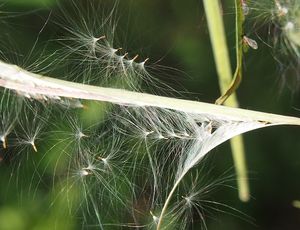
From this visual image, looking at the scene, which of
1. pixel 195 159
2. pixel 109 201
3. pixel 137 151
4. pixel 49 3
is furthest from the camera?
pixel 49 3

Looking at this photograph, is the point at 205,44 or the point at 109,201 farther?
the point at 205,44

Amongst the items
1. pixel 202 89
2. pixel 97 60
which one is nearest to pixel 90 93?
Result: pixel 97 60

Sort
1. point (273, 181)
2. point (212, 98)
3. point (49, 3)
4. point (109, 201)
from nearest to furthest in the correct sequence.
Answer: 1. point (109, 201)
2. point (49, 3)
3. point (212, 98)
4. point (273, 181)

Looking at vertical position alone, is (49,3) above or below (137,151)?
above

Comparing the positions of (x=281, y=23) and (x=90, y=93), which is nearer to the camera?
(x=90, y=93)

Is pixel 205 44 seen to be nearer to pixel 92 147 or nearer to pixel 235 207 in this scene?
pixel 235 207

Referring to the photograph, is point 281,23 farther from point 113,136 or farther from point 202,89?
point 113,136

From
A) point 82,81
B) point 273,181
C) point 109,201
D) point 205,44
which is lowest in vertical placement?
point 109,201

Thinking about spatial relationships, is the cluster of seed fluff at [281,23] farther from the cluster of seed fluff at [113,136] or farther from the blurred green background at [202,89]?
the cluster of seed fluff at [113,136]

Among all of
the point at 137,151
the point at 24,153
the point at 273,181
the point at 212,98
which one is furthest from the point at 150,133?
the point at 273,181

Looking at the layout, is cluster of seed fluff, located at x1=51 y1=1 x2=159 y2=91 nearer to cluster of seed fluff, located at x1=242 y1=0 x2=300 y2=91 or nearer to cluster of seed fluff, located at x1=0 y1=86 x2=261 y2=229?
cluster of seed fluff, located at x1=0 y1=86 x2=261 y2=229
